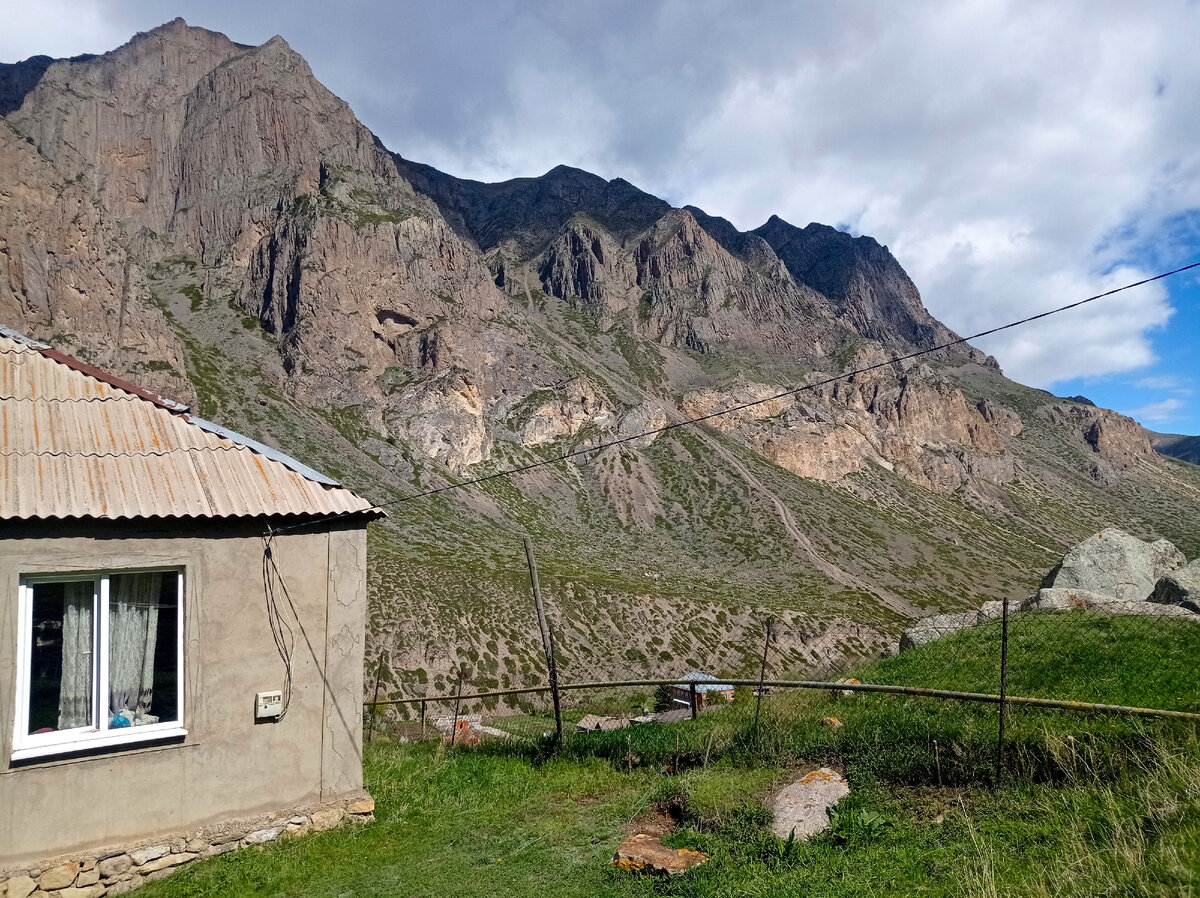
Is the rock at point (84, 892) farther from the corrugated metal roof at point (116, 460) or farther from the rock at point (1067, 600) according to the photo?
the rock at point (1067, 600)

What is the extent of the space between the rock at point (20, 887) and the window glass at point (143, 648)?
1.58 metres

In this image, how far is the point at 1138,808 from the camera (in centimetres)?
584

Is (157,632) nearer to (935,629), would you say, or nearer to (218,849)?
(218,849)

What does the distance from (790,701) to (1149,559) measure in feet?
60.5

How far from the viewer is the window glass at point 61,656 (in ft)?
26.2

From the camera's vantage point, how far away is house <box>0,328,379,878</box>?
7.91 metres

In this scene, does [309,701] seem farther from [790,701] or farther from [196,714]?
[790,701]

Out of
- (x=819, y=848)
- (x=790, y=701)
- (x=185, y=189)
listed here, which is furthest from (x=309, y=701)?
(x=185, y=189)

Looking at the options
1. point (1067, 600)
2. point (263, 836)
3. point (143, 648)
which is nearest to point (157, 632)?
point (143, 648)

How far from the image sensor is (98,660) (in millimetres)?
8227

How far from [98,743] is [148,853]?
143 cm

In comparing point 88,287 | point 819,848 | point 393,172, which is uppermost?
point 393,172

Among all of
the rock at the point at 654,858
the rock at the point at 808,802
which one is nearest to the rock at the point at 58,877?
→ the rock at the point at 654,858

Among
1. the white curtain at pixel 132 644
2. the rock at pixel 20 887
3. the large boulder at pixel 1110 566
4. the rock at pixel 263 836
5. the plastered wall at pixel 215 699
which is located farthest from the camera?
the large boulder at pixel 1110 566
